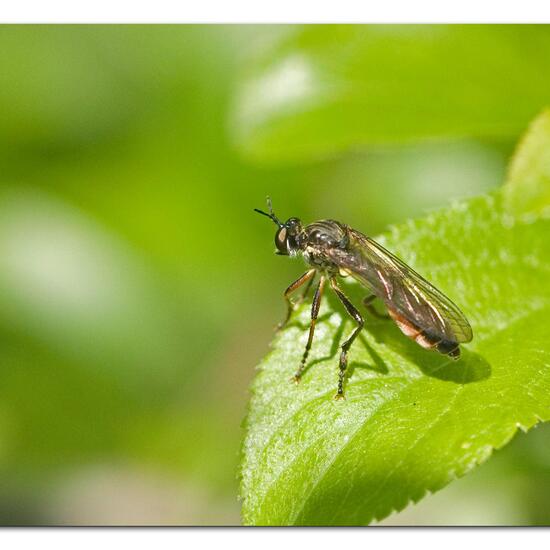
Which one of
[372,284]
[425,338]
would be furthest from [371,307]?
[425,338]

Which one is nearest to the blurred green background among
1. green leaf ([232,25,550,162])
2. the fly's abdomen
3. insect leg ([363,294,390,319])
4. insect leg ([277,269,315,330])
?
green leaf ([232,25,550,162])

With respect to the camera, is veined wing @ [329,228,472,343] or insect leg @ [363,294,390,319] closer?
veined wing @ [329,228,472,343]

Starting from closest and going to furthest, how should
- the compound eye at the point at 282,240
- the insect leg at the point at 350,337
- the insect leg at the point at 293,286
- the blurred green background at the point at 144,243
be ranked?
1. the insect leg at the point at 350,337
2. the insect leg at the point at 293,286
3. the compound eye at the point at 282,240
4. the blurred green background at the point at 144,243

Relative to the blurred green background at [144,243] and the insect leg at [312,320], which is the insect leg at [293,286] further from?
the blurred green background at [144,243]

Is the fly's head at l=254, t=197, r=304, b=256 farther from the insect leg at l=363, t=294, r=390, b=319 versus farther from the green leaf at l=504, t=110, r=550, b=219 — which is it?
the green leaf at l=504, t=110, r=550, b=219

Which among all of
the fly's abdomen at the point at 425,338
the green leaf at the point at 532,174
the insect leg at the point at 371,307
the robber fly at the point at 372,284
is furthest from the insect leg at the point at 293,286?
the green leaf at the point at 532,174

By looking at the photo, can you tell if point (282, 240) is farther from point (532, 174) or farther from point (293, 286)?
point (532, 174)
